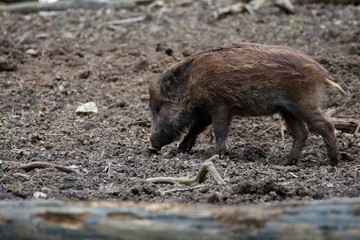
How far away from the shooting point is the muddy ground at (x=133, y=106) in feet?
20.5

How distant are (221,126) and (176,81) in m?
0.69

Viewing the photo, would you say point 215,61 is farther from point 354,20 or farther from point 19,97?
point 354,20

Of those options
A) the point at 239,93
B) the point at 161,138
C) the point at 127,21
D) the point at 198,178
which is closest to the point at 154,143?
the point at 161,138

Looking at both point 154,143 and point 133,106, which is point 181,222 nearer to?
point 154,143

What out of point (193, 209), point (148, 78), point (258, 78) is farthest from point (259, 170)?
point (148, 78)

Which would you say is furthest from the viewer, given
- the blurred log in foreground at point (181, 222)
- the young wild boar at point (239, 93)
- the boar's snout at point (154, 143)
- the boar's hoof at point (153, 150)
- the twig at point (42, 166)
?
the boar's snout at point (154, 143)

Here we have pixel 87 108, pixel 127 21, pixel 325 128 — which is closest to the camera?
pixel 325 128

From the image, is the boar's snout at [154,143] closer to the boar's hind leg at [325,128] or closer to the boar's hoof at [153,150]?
the boar's hoof at [153,150]

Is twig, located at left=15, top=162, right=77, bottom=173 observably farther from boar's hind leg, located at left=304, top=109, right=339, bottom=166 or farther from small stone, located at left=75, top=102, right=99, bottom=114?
small stone, located at left=75, top=102, right=99, bottom=114

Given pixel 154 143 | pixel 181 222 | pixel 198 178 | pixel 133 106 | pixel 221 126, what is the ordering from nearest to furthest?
pixel 181 222 → pixel 198 178 → pixel 221 126 → pixel 154 143 → pixel 133 106

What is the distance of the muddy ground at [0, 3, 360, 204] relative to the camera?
246 inches

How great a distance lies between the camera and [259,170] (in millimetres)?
6711

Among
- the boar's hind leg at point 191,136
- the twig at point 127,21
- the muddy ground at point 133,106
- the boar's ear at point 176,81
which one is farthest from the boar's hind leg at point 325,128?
the twig at point 127,21

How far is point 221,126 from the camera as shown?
7.69 metres
